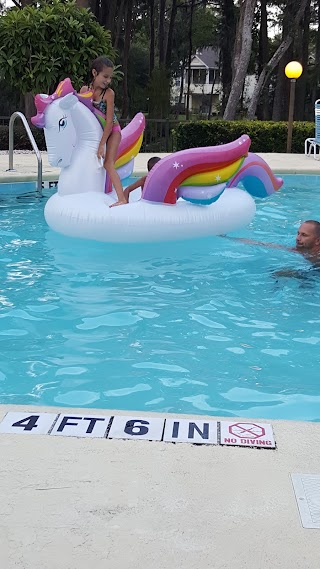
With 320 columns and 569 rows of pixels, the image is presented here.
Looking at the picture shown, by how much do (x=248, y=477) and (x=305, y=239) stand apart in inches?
138

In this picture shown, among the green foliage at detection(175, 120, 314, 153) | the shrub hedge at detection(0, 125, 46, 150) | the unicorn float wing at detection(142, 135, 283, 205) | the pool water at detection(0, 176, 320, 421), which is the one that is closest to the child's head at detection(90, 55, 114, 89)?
the unicorn float wing at detection(142, 135, 283, 205)

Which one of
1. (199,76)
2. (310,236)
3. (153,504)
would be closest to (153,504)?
(153,504)

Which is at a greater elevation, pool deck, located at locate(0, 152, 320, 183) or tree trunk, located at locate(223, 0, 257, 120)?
tree trunk, located at locate(223, 0, 257, 120)

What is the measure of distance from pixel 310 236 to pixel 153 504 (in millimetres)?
3739

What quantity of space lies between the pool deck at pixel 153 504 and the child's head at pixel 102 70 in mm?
4979

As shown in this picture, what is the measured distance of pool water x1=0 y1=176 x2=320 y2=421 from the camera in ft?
11.5

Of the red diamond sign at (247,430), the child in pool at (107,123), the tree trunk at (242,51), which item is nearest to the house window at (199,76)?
the tree trunk at (242,51)

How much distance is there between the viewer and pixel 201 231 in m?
6.85

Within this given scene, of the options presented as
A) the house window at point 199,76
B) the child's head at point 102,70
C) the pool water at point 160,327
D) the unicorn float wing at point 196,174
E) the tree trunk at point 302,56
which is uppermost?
the house window at point 199,76

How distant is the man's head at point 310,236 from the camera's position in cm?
541

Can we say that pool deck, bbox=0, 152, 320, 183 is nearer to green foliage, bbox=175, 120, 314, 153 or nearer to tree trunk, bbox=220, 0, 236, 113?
green foliage, bbox=175, 120, 314, 153

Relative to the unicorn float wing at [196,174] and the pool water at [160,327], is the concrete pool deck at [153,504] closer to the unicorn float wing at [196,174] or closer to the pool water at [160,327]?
the pool water at [160,327]

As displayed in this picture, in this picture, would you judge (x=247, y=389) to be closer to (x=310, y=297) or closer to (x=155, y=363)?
(x=155, y=363)

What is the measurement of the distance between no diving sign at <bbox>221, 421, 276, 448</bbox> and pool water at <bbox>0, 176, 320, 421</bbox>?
0.75 metres
